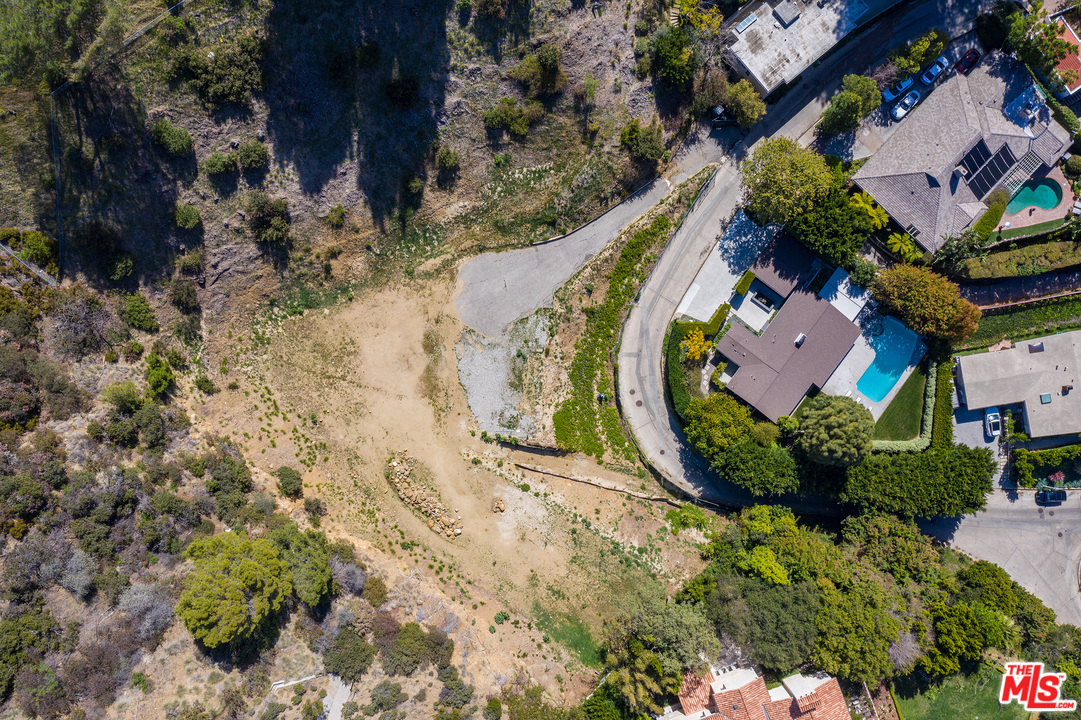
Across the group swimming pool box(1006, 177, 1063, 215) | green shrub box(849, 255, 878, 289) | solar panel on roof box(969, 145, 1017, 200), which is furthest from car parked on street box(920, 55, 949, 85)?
green shrub box(849, 255, 878, 289)

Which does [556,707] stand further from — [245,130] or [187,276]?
[245,130]

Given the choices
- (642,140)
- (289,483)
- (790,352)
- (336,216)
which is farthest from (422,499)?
(642,140)

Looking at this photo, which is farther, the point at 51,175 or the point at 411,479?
the point at 411,479

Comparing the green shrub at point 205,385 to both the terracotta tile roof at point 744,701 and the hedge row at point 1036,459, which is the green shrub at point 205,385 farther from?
the hedge row at point 1036,459

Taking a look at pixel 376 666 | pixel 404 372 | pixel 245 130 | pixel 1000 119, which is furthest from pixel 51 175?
pixel 1000 119

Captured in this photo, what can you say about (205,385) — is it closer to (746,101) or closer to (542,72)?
(542,72)
